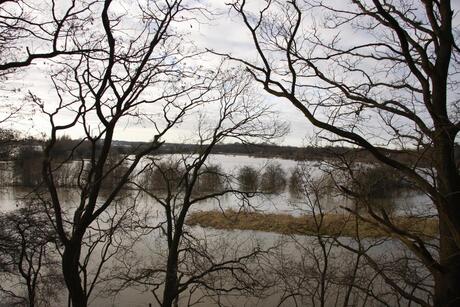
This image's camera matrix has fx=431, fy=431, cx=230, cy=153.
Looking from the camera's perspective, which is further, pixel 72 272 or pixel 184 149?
pixel 184 149

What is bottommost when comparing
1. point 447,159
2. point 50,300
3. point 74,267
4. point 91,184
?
point 50,300

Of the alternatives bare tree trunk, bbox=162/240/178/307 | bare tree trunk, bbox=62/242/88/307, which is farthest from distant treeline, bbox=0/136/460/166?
bare tree trunk, bbox=162/240/178/307

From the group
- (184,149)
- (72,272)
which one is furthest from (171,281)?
(72,272)

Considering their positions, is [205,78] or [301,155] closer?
[205,78]

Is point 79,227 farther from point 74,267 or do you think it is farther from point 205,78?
point 205,78

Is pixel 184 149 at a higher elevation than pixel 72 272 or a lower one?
higher

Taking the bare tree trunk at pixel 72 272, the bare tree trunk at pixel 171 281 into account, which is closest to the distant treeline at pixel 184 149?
the bare tree trunk at pixel 72 272

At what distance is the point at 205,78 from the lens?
406 inches

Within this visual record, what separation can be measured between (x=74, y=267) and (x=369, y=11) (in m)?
6.33

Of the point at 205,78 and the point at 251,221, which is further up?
the point at 205,78

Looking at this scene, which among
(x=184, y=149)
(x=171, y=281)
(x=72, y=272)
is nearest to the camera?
(x=72, y=272)

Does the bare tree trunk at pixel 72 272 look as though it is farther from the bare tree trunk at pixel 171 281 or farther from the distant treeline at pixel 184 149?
the bare tree trunk at pixel 171 281

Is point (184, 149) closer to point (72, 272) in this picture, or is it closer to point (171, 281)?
point (171, 281)

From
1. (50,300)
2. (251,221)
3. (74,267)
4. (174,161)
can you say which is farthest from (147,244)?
(74,267)
